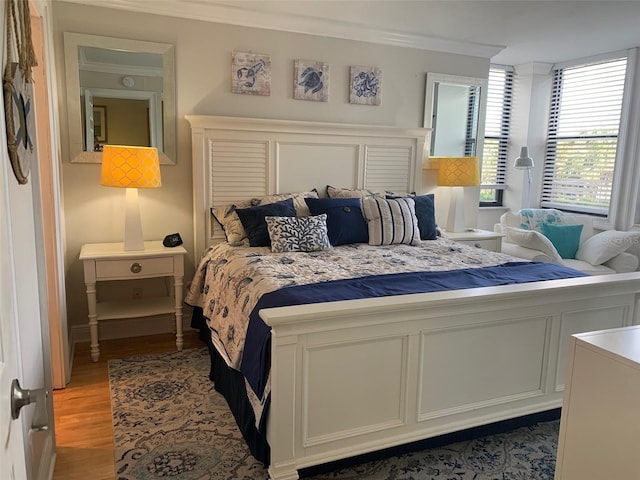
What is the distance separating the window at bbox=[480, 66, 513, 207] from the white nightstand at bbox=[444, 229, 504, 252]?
1.26m

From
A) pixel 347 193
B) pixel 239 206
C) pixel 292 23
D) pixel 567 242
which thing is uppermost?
pixel 292 23

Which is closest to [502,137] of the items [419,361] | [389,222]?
[389,222]

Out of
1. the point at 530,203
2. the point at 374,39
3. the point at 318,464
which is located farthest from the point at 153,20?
the point at 530,203

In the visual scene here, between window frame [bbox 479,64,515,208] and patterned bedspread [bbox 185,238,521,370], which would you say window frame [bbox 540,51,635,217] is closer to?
window frame [bbox 479,64,515,208]

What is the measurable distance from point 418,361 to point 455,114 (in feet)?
10.2

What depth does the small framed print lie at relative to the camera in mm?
4051

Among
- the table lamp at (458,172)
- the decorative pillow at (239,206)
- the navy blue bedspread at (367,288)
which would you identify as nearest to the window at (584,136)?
the table lamp at (458,172)

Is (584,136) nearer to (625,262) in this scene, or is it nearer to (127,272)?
(625,262)

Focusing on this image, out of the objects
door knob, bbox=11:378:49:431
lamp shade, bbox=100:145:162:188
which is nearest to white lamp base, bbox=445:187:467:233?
lamp shade, bbox=100:145:162:188

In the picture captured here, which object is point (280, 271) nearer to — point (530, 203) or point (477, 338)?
point (477, 338)

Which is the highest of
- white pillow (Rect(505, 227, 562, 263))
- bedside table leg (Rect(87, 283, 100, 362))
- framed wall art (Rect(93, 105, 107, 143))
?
framed wall art (Rect(93, 105, 107, 143))

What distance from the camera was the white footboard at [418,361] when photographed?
1.85 meters

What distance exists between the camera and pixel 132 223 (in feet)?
10.8

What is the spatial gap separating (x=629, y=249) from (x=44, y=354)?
4.68 m
